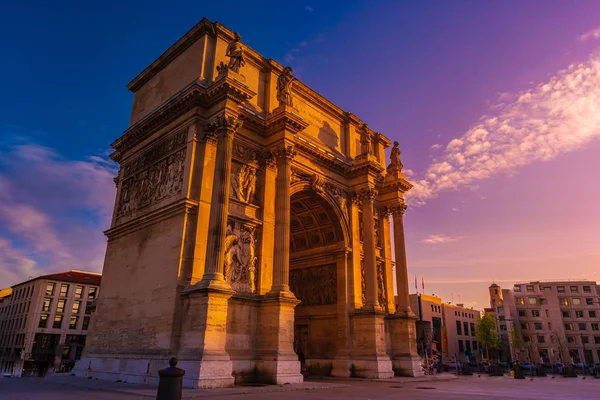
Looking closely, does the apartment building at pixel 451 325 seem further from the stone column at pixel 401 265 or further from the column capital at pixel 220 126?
the column capital at pixel 220 126

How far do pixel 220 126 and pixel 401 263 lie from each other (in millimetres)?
15847

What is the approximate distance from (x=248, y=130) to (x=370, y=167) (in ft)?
28.2

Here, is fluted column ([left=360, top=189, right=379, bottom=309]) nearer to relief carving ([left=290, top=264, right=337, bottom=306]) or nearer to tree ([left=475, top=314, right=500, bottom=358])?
relief carving ([left=290, top=264, right=337, bottom=306])

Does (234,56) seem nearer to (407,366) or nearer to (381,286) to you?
(381,286)

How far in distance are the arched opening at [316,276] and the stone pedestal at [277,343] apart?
6712 mm

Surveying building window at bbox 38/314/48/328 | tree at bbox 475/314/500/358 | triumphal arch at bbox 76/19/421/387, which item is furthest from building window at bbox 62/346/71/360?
tree at bbox 475/314/500/358

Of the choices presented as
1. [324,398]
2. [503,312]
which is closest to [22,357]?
[324,398]

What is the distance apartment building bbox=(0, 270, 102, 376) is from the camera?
53281mm

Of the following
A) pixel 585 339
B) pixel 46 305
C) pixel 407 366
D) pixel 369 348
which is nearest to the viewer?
pixel 369 348

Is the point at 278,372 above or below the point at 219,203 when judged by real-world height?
below

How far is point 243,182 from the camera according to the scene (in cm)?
1991

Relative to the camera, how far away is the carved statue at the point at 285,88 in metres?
21.5

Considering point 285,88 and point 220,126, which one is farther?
point 285,88

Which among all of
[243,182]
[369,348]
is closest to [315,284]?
[369,348]
